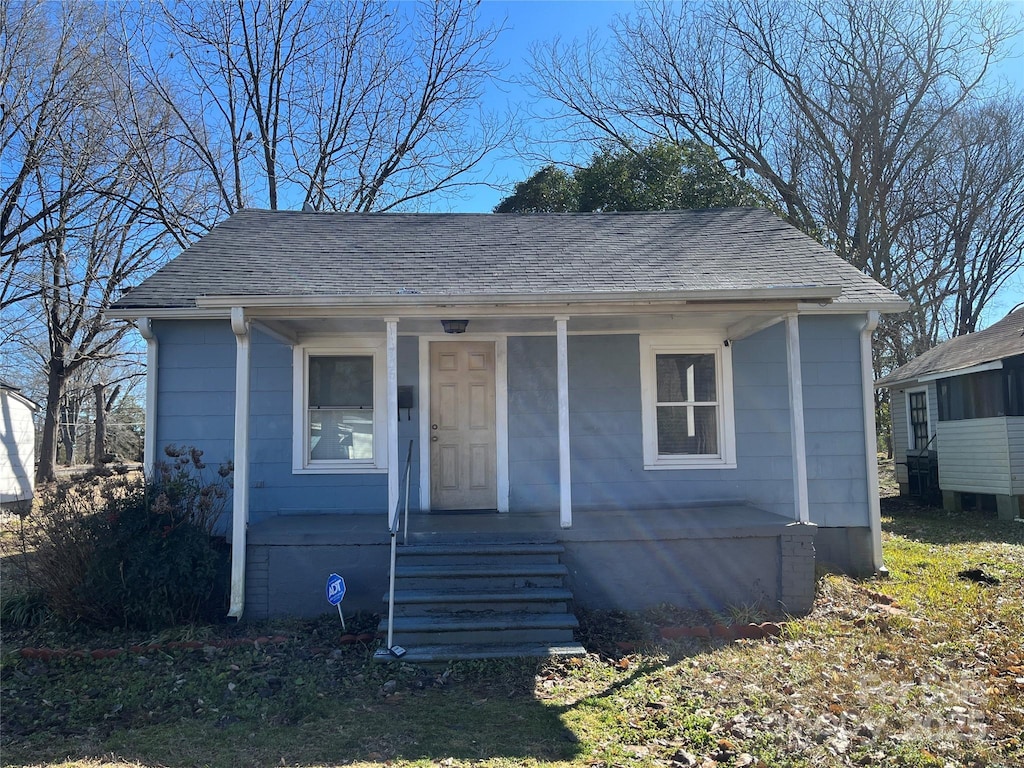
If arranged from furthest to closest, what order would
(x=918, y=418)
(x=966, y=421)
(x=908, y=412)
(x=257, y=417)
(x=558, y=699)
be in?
(x=908, y=412)
(x=918, y=418)
(x=966, y=421)
(x=257, y=417)
(x=558, y=699)

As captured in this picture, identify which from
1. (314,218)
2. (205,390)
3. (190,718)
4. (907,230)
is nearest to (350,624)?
(190,718)

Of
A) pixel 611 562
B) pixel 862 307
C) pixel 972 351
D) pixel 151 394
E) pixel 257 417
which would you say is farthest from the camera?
pixel 972 351

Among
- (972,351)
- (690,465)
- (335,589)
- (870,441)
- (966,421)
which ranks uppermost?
(972,351)

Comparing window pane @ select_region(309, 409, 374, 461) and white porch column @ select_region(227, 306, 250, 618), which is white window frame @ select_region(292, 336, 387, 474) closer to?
window pane @ select_region(309, 409, 374, 461)

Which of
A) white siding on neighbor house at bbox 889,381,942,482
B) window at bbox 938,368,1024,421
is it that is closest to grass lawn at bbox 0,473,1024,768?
window at bbox 938,368,1024,421

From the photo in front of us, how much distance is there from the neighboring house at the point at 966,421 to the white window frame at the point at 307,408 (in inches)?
413

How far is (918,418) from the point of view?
15.8 m

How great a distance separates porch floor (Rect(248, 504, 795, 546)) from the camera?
648 cm

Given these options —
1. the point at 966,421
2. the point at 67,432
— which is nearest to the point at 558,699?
the point at 966,421

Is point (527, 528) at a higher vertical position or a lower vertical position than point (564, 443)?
lower

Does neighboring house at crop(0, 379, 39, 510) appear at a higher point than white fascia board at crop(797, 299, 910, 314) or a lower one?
lower

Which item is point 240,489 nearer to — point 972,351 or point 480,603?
point 480,603

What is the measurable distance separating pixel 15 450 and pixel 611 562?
48.0 feet

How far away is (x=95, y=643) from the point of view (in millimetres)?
5832
